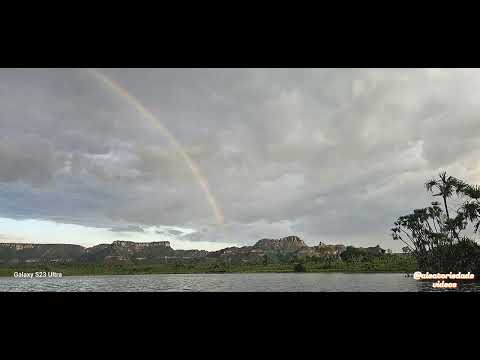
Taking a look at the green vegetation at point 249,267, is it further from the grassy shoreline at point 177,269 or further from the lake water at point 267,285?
the lake water at point 267,285

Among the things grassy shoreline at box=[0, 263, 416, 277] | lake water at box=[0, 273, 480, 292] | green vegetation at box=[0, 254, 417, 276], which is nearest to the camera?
lake water at box=[0, 273, 480, 292]

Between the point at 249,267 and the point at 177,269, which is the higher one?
the point at 249,267

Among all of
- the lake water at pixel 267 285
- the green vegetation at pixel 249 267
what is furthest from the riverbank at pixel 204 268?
the lake water at pixel 267 285

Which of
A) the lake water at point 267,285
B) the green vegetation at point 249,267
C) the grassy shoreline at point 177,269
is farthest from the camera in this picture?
the grassy shoreline at point 177,269

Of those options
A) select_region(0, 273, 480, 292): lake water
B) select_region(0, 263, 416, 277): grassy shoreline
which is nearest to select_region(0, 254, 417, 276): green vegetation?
select_region(0, 263, 416, 277): grassy shoreline

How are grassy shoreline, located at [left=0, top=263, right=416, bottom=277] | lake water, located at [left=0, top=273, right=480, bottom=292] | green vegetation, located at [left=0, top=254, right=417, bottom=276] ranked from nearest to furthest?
lake water, located at [left=0, top=273, right=480, bottom=292] < green vegetation, located at [left=0, top=254, right=417, bottom=276] < grassy shoreline, located at [left=0, top=263, right=416, bottom=277]

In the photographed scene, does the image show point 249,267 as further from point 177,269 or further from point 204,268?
point 177,269

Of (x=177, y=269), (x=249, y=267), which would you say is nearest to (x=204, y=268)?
(x=177, y=269)

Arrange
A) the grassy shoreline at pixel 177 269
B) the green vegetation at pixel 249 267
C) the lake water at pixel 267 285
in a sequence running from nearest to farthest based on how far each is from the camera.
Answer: the lake water at pixel 267 285, the green vegetation at pixel 249 267, the grassy shoreline at pixel 177 269

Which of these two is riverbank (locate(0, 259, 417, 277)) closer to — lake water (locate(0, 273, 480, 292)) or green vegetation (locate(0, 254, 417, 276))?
A: green vegetation (locate(0, 254, 417, 276))

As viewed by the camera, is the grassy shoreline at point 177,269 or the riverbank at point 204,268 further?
the grassy shoreline at point 177,269
